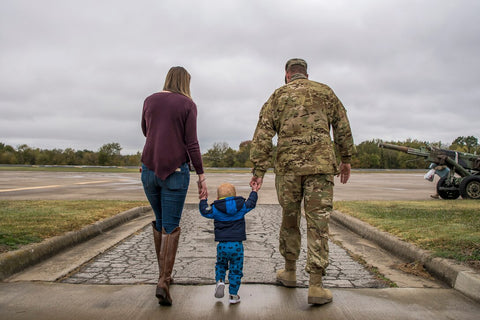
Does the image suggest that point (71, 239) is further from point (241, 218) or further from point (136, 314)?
point (241, 218)

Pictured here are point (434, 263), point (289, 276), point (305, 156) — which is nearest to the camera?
point (305, 156)

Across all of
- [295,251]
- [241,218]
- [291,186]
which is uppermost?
[291,186]

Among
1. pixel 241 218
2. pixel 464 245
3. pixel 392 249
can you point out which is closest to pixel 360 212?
pixel 392 249

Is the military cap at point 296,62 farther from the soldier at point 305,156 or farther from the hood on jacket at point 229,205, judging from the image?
the hood on jacket at point 229,205

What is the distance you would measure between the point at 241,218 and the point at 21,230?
361 cm

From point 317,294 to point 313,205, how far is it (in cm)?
72

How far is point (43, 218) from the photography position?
20.7 feet

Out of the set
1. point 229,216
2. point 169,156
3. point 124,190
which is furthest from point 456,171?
point 169,156

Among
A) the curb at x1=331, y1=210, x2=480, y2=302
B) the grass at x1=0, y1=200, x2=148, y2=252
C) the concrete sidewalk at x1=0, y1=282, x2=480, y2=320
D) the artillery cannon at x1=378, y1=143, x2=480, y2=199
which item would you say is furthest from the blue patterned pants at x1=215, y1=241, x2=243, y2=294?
the artillery cannon at x1=378, y1=143, x2=480, y2=199

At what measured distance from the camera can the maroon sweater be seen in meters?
3.23

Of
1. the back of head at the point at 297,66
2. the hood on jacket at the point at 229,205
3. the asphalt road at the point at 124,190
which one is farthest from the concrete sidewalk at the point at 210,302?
the asphalt road at the point at 124,190

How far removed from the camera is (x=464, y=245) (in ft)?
14.9

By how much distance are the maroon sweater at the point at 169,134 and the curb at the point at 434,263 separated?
2.55 m

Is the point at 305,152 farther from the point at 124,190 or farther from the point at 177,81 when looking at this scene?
the point at 124,190
